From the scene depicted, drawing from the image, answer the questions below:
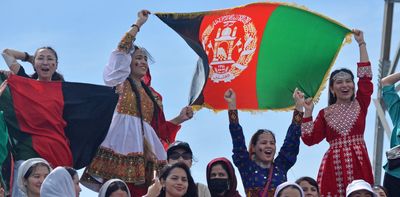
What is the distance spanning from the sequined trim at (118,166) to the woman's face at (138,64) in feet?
2.67

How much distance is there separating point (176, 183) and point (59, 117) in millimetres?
1731

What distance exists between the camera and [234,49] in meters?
11.9

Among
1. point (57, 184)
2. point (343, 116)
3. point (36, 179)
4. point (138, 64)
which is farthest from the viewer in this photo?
point (138, 64)

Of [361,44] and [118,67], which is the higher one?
[361,44]

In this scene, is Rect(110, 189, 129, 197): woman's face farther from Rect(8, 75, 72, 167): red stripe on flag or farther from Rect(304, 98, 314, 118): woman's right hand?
Rect(304, 98, 314, 118): woman's right hand

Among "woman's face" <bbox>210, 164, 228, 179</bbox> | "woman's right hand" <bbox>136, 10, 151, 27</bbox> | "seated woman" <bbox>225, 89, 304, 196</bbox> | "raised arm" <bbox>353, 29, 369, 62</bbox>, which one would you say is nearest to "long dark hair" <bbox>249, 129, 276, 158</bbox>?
"seated woman" <bbox>225, 89, 304, 196</bbox>

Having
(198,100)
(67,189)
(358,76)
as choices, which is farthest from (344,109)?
(67,189)

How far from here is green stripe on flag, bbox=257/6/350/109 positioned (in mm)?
11547

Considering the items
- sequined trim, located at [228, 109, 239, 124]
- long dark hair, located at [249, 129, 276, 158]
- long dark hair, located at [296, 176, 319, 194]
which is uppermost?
sequined trim, located at [228, 109, 239, 124]

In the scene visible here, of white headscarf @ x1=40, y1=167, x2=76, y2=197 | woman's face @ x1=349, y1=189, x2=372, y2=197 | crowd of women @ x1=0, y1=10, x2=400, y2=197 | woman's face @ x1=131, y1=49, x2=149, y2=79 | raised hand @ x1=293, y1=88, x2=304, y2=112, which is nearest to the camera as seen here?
white headscarf @ x1=40, y1=167, x2=76, y2=197

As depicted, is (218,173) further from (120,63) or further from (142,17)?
(142,17)

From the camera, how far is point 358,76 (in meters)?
10.2

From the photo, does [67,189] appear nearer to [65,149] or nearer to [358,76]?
[65,149]

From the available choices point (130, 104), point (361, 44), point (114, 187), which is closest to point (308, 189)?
point (361, 44)
